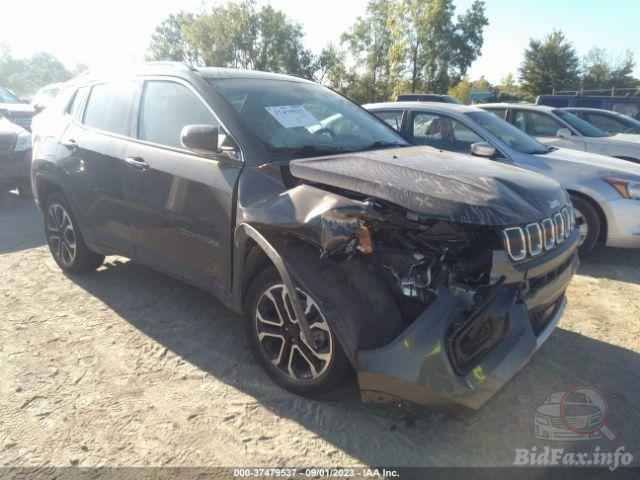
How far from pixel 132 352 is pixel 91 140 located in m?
1.81

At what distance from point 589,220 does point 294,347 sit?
3.92 meters

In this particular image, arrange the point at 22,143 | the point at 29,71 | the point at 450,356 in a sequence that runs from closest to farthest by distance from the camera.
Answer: the point at 450,356, the point at 22,143, the point at 29,71

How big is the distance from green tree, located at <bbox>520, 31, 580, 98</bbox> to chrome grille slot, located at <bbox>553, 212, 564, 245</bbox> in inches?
1836

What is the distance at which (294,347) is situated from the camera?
8.44 feet

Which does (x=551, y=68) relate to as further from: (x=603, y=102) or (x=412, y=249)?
(x=412, y=249)

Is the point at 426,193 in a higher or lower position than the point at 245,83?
lower

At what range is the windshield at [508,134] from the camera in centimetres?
540

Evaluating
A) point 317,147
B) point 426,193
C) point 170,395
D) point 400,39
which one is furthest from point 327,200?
point 400,39

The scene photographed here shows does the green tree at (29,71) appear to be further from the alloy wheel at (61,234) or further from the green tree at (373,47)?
the alloy wheel at (61,234)

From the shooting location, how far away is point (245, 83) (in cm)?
332

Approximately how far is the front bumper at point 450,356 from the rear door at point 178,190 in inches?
47.4

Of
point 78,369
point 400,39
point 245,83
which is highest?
point 400,39

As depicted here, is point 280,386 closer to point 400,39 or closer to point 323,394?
point 323,394

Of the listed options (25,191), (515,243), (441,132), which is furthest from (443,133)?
(25,191)
